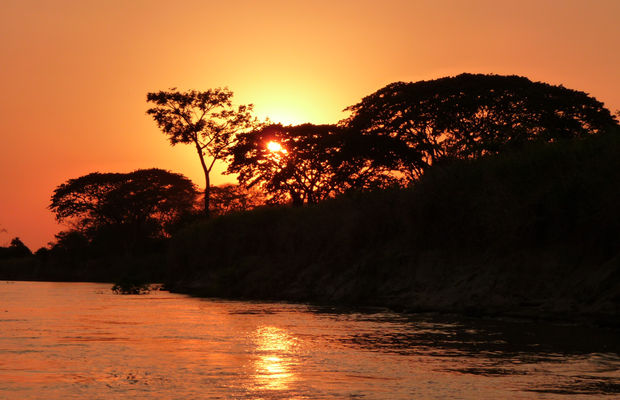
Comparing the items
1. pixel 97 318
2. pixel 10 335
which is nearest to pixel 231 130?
pixel 97 318

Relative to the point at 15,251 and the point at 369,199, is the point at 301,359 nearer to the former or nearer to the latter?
the point at 369,199

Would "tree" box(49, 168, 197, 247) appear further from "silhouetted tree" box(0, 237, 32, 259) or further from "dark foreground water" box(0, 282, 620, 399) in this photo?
"dark foreground water" box(0, 282, 620, 399)

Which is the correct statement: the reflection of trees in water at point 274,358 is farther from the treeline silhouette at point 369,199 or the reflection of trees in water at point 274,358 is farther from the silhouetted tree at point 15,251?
the silhouetted tree at point 15,251

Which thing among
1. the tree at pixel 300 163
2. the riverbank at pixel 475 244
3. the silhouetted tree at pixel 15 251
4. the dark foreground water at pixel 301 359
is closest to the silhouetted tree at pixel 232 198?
the silhouetted tree at pixel 15 251

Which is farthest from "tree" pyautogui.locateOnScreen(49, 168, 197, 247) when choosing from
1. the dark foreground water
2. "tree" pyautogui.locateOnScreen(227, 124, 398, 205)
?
the dark foreground water

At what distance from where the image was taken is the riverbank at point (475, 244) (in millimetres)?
21922

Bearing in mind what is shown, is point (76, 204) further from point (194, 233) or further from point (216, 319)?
point (216, 319)

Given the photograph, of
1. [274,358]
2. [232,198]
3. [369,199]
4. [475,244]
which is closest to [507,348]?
[274,358]

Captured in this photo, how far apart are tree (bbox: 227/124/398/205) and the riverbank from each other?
1608cm

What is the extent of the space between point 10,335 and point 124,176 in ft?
224

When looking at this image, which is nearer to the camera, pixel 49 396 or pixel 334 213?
pixel 49 396

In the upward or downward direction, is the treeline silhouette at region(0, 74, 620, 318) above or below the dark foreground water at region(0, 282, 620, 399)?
above

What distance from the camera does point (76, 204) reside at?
8362 centimetres

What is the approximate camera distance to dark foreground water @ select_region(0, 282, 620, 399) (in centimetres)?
1012
